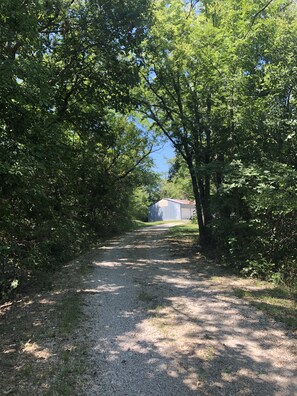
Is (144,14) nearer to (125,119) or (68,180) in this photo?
(68,180)

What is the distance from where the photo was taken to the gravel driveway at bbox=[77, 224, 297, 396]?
346 centimetres

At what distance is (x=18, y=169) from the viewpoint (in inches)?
225

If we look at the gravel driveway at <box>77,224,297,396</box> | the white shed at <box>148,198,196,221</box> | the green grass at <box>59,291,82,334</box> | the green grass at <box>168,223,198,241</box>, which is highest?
the white shed at <box>148,198,196,221</box>

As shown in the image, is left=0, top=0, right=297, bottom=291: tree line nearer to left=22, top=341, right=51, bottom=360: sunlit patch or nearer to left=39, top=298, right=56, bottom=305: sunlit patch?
left=39, top=298, right=56, bottom=305: sunlit patch

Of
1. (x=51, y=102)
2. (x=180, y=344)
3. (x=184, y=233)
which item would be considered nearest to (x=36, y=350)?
(x=180, y=344)

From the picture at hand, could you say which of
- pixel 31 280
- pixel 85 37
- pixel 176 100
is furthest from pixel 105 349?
pixel 176 100

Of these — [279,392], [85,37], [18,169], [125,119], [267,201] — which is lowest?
[279,392]

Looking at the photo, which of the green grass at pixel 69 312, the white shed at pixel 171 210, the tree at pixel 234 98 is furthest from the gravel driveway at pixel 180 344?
the white shed at pixel 171 210

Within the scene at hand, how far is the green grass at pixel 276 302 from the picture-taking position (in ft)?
17.5

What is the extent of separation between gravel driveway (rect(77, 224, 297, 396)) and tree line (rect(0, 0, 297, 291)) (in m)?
2.39

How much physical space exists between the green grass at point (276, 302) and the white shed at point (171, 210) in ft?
127

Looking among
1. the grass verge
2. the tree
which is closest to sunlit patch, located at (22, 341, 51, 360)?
the grass verge

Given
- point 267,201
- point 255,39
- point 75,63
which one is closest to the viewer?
point 267,201

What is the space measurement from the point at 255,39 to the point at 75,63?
5.48 metres
